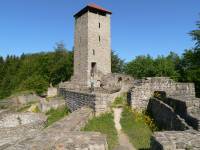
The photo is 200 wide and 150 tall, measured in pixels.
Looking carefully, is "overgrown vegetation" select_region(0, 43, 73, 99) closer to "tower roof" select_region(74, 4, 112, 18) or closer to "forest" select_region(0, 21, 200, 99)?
"forest" select_region(0, 21, 200, 99)

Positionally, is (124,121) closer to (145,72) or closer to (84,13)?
(84,13)

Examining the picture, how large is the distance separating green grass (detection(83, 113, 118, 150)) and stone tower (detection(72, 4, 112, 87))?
2095 cm

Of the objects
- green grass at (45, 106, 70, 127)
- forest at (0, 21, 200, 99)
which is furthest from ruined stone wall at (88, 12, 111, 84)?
green grass at (45, 106, 70, 127)

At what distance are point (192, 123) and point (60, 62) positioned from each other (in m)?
37.1

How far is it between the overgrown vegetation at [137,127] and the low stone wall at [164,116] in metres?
0.37

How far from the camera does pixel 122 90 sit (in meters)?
15.1

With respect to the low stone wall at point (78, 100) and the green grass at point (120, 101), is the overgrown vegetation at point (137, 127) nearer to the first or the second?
the green grass at point (120, 101)

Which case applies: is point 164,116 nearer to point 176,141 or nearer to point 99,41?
point 176,141

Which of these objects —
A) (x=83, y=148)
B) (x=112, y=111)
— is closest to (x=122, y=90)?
(x=112, y=111)

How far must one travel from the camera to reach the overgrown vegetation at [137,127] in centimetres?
932

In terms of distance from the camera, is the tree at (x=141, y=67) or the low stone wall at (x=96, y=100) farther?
the tree at (x=141, y=67)

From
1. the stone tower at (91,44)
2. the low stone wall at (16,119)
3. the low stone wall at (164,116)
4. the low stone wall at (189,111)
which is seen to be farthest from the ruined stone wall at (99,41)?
the low stone wall at (189,111)

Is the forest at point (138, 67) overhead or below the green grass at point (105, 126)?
overhead

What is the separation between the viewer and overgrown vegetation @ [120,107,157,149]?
932 centimetres
